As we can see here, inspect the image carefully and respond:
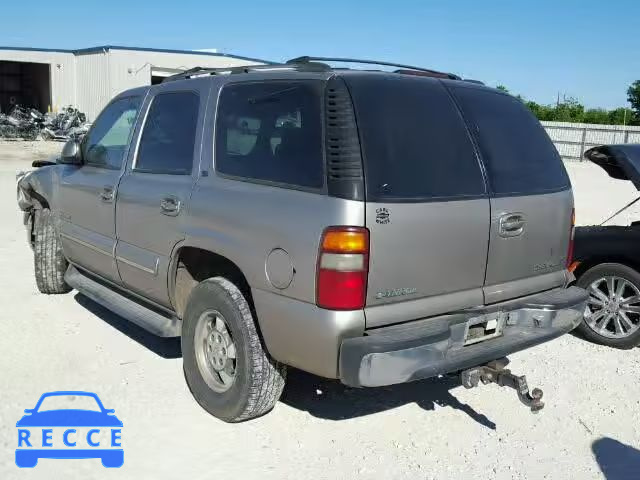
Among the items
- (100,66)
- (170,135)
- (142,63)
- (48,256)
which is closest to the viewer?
(170,135)

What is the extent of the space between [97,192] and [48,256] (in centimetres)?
154

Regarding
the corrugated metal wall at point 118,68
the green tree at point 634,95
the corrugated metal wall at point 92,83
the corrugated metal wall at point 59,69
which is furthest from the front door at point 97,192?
the green tree at point 634,95

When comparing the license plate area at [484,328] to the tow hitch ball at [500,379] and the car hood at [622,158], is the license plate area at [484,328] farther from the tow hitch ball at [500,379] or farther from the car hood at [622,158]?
the car hood at [622,158]

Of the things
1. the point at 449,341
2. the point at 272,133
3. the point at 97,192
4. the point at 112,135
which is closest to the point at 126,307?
the point at 97,192

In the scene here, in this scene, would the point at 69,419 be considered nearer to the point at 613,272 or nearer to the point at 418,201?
the point at 418,201

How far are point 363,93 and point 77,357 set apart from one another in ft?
9.56

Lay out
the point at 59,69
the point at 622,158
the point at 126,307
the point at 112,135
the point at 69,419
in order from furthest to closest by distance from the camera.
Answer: the point at 59,69
the point at 622,158
the point at 112,135
the point at 126,307
the point at 69,419

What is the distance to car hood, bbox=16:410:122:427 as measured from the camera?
3811mm

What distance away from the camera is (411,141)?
3365 mm

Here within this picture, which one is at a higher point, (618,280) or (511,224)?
(511,224)

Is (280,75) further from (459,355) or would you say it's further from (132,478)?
(132,478)

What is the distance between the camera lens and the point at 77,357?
4.77 metres

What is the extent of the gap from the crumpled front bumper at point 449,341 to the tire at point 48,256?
3.92 m

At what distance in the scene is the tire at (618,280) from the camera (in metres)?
5.28
